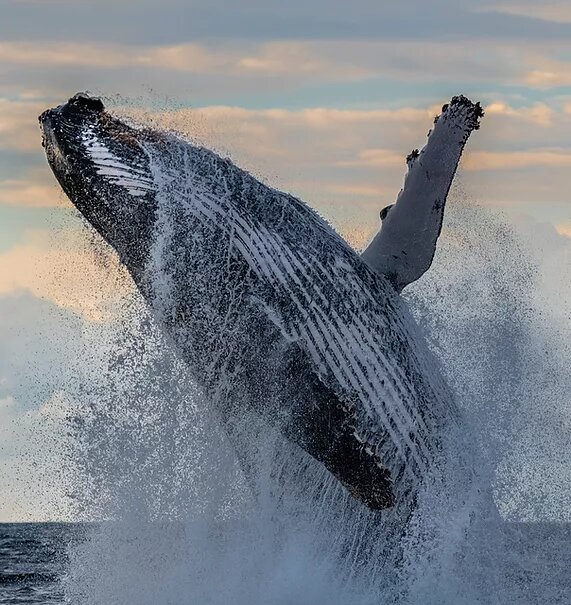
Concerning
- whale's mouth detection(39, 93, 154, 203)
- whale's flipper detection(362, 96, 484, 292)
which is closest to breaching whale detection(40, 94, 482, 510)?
whale's mouth detection(39, 93, 154, 203)

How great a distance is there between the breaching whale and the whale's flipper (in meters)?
0.84

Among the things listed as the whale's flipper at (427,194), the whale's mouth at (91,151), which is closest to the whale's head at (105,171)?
the whale's mouth at (91,151)

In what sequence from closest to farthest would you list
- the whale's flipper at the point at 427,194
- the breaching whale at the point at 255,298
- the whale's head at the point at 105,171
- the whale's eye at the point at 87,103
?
the breaching whale at the point at 255,298 < the whale's head at the point at 105,171 < the whale's eye at the point at 87,103 < the whale's flipper at the point at 427,194

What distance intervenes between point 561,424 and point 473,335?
1.93m

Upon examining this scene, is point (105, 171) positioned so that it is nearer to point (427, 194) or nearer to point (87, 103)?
point (87, 103)

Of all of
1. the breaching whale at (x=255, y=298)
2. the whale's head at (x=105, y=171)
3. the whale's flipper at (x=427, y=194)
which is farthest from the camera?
the whale's flipper at (x=427, y=194)

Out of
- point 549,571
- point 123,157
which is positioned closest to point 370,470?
point 123,157

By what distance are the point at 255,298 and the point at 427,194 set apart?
7.12 ft

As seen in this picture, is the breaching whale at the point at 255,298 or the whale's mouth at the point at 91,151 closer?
the breaching whale at the point at 255,298

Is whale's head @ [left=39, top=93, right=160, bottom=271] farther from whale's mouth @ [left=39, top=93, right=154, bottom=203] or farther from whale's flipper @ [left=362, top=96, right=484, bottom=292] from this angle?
whale's flipper @ [left=362, top=96, right=484, bottom=292]

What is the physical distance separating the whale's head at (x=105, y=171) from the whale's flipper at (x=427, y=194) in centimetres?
211

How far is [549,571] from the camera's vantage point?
1524 centimetres

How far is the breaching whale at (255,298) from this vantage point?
27.2ft

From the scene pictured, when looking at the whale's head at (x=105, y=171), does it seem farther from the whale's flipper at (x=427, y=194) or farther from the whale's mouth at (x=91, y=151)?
the whale's flipper at (x=427, y=194)
